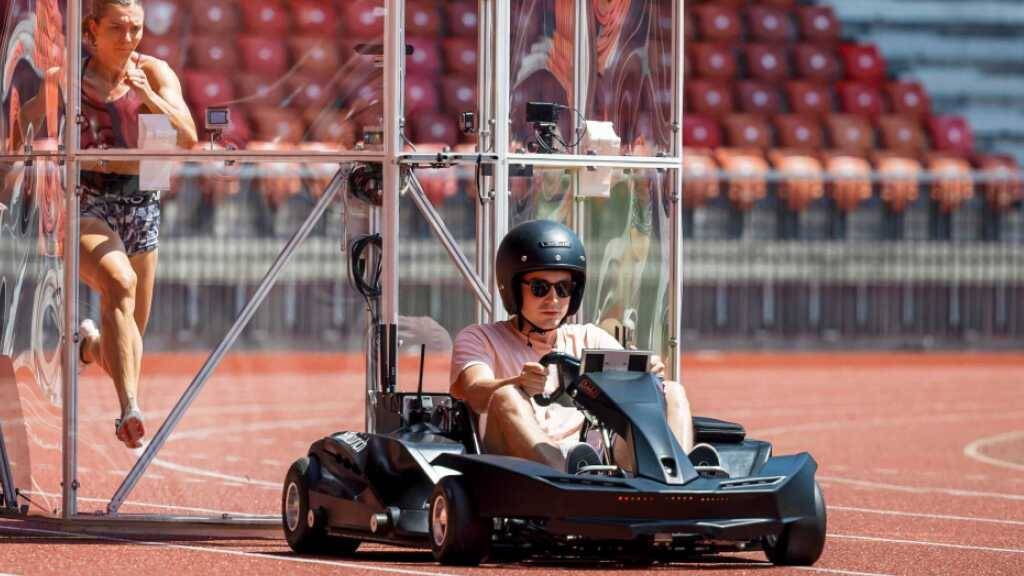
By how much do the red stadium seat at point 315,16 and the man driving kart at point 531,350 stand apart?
2.67 metres

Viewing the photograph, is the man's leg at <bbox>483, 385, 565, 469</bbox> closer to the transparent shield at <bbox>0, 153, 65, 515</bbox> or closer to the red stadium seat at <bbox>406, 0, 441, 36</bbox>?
the transparent shield at <bbox>0, 153, 65, 515</bbox>

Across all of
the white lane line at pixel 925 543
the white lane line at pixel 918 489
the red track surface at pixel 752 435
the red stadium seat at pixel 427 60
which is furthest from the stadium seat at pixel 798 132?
the white lane line at pixel 925 543

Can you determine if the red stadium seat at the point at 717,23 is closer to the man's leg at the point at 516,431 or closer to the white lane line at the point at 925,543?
the white lane line at the point at 925,543

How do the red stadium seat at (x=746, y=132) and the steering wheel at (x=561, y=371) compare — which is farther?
the red stadium seat at (x=746, y=132)

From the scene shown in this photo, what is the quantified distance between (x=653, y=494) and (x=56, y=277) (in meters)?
3.65

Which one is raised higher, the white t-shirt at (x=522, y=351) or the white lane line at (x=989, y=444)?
the white t-shirt at (x=522, y=351)

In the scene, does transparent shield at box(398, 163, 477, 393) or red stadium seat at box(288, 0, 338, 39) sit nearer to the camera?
transparent shield at box(398, 163, 477, 393)

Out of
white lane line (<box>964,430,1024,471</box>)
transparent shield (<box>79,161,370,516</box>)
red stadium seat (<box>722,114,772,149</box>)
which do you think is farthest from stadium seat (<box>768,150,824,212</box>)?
white lane line (<box>964,430,1024,471</box>)

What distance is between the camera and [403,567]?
8.23 meters

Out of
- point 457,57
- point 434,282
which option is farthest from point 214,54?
point 457,57

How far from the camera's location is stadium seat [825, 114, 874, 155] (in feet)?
98.1

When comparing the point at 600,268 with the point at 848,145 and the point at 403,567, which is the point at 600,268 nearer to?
the point at 403,567

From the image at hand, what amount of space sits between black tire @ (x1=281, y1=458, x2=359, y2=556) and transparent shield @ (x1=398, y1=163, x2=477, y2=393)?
110 centimetres

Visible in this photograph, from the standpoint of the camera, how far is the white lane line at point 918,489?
41.9 ft
